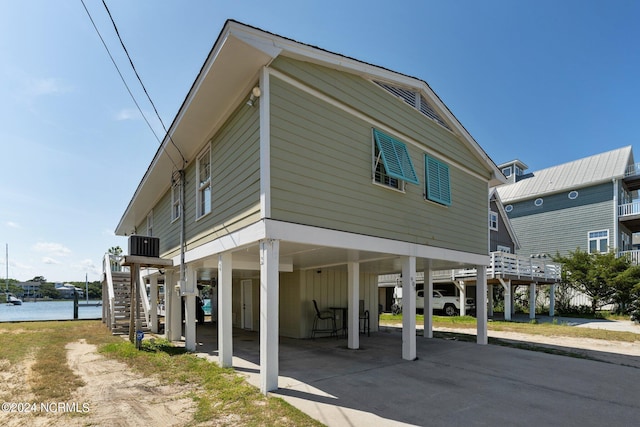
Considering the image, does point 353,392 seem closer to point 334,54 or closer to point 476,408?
point 476,408

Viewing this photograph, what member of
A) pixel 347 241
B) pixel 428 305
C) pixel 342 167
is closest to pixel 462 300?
pixel 428 305

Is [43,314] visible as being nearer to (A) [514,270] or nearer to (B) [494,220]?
(A) [514,270]

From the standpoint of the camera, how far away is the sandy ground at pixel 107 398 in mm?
4500

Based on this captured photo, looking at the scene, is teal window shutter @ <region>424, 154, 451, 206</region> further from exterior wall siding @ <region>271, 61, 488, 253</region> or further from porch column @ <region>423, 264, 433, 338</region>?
porch column @ <region>423, 264, 433, 338</region>

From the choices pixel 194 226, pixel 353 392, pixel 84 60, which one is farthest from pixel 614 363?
pixel 84 60

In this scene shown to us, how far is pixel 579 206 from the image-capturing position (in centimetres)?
2406

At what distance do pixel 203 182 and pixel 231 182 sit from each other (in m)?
2.29

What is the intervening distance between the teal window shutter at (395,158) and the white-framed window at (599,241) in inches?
804

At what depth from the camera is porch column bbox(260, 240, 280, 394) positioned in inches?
215

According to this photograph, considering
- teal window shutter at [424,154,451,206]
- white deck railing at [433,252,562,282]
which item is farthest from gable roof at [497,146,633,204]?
teal window shutter at [424,154,451,206]

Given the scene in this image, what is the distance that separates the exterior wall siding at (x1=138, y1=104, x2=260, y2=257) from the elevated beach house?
3cm

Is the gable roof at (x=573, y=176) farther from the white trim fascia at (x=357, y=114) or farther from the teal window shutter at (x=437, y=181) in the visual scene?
the teal window shutter at (x=437, y=181)

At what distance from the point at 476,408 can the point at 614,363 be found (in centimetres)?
527

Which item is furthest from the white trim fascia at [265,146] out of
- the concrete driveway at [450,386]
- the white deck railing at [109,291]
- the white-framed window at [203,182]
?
the white deck railing at [109,291]
